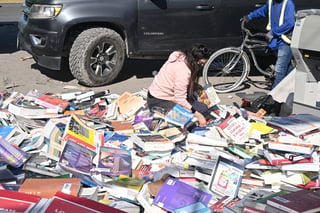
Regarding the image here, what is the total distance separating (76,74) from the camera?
7098mm

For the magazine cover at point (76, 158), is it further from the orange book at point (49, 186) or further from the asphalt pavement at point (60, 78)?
the asphalt pavement at point (60, 78)

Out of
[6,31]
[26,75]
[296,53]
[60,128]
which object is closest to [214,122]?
[296,53]

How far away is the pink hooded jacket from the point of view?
5.17m

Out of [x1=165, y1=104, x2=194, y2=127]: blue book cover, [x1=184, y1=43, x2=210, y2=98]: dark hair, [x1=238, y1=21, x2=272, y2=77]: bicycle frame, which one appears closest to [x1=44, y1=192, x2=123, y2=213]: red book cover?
[x1=165, y1=104, x2=194, y2=127]: blue book cover

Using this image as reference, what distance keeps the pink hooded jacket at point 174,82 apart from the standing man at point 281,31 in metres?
1.69

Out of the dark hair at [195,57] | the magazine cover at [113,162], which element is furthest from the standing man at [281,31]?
the magazine cover at [113,162]

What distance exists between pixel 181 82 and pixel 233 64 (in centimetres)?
211

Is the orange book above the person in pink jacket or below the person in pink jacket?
below

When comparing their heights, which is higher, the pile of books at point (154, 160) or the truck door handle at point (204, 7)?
the truck door handle at point (204, 7)

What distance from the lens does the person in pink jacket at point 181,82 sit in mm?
5168

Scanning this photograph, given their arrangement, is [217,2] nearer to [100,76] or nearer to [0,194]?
[100,76]

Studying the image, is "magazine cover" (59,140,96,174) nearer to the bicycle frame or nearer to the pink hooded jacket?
the pink hooded jacket

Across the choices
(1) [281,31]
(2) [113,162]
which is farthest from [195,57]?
(1) [281,31]

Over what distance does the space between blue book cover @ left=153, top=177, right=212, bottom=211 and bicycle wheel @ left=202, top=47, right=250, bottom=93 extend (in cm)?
341
